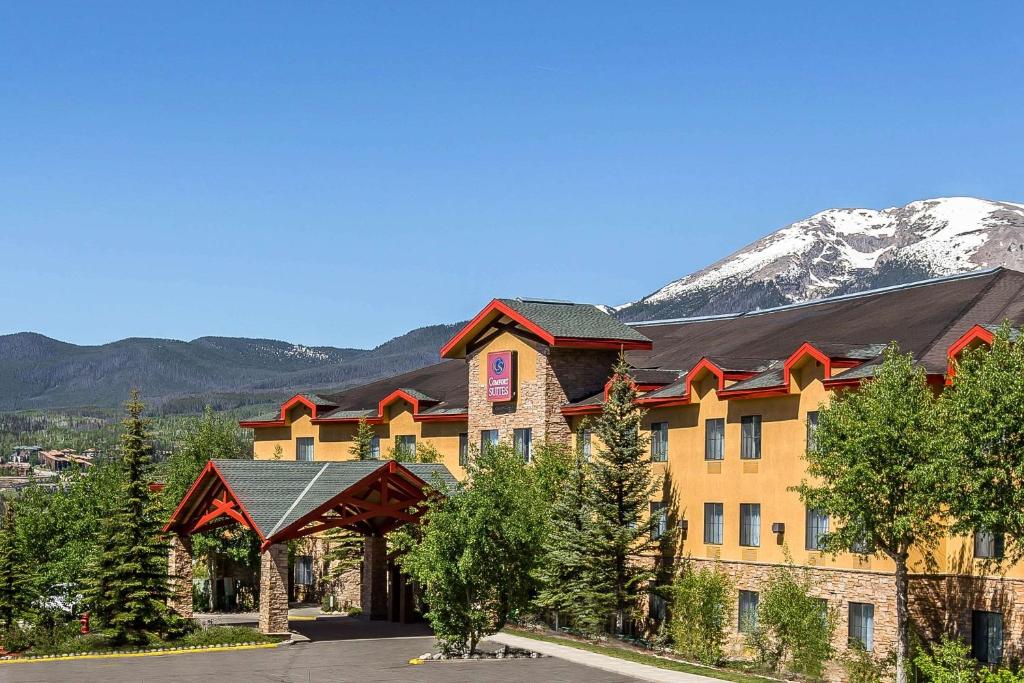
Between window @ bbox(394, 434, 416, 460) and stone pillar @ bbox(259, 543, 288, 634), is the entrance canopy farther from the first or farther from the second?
window @ bbox(394, 434, 416, 460)

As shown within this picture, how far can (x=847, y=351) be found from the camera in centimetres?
4328

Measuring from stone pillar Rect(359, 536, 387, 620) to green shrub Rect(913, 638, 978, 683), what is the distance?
22.6 m

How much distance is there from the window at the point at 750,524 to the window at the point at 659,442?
4550 mm

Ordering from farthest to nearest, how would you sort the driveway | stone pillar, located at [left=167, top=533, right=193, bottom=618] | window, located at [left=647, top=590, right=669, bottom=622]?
1. stone pillar, located at [left=167, top=533, right=193, bottom=618]
2. window, located at [left=647, top=590, right=669, bottom=622]
3. the driveway

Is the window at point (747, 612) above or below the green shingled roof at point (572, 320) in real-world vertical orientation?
below

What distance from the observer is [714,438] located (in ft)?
159

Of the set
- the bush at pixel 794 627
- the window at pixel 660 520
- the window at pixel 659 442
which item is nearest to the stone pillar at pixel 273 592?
the window at pixel 660 520

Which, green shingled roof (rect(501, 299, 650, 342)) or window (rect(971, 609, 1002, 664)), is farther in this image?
green shingled roof (rect(501, 299, 650, 342))

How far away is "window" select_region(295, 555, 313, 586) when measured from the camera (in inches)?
2682

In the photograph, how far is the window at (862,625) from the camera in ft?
137

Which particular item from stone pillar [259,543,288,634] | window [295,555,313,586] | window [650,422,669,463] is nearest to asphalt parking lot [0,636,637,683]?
stone pillar [259,543,288,634]

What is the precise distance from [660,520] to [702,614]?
5.64 m

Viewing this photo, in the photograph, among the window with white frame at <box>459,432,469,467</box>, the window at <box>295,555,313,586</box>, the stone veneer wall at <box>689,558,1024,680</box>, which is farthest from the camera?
the window at <box>295,555,313,586</box>

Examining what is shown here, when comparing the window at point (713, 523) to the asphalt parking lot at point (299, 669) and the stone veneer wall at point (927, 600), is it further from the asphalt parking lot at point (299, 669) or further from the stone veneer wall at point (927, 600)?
the asphalt parking lot at point (299, 669)
